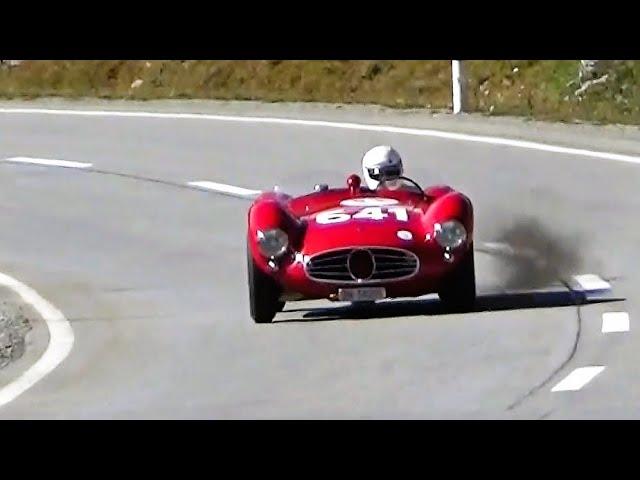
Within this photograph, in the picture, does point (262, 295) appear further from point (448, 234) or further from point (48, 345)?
point (48, 345)

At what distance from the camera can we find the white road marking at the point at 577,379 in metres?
10.4

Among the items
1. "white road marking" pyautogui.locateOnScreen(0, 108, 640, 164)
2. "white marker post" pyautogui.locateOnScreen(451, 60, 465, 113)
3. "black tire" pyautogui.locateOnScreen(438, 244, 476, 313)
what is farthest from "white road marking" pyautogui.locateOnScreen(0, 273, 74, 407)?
"white marker post" pyautogui.locateOnScreen(451, 60, 465, 113)

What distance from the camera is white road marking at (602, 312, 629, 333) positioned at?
12062 millimetres

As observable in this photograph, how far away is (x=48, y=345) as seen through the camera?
44.0 ft

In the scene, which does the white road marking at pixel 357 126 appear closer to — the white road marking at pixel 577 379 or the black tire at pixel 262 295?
the black tire at pixel 262 295

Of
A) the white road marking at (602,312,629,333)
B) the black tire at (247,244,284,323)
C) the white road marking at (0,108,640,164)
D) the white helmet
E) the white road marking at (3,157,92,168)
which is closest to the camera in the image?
the white road marking at (602,312,629,333)

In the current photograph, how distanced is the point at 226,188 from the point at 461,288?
294 inches

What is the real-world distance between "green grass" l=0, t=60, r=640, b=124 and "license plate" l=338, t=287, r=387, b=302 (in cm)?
1038

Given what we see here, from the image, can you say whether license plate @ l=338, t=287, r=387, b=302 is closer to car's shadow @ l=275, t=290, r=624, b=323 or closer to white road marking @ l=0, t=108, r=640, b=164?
car's shadow @ l=275, t=290, r=624, b=323

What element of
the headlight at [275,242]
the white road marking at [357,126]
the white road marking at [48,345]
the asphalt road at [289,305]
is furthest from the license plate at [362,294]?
the white road marking at [357,126]

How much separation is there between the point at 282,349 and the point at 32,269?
503cm
